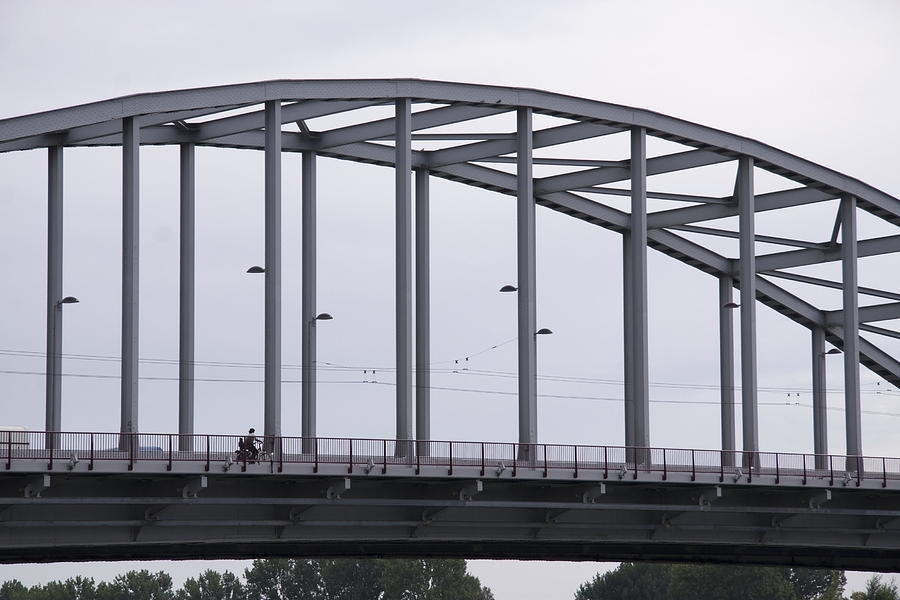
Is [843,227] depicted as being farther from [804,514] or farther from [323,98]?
[323,98]

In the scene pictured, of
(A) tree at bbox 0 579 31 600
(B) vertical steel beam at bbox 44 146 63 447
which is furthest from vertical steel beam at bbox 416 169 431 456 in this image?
(A) tree at bbox 0 579 31 600

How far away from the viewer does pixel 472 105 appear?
6519 cm

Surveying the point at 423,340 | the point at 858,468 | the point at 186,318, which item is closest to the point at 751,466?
the point at 858,468

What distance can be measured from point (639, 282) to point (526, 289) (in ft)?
20.1

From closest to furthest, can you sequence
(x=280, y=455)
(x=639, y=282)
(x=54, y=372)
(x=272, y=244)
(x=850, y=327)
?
(x=280, y=455) < (x=54, y=372) < (x=272, y=244) < (x=639, y=282) < (x=850, y=327)

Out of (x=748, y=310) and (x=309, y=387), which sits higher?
(x=748, y=310)

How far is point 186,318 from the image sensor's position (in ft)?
201

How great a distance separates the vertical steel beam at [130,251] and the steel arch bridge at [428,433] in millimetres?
69

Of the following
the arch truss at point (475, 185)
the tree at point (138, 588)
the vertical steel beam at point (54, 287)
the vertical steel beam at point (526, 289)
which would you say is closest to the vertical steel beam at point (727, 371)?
the arch truss at point (475, 185)

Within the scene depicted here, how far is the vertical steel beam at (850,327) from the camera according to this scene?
7606 cm

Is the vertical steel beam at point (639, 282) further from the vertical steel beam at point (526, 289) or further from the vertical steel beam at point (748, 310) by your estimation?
the vertical steel beam at point (748, 310)

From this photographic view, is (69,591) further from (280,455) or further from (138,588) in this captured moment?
(280,455)

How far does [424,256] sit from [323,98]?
992 cm

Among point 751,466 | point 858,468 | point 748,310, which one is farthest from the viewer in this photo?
point 748,310
